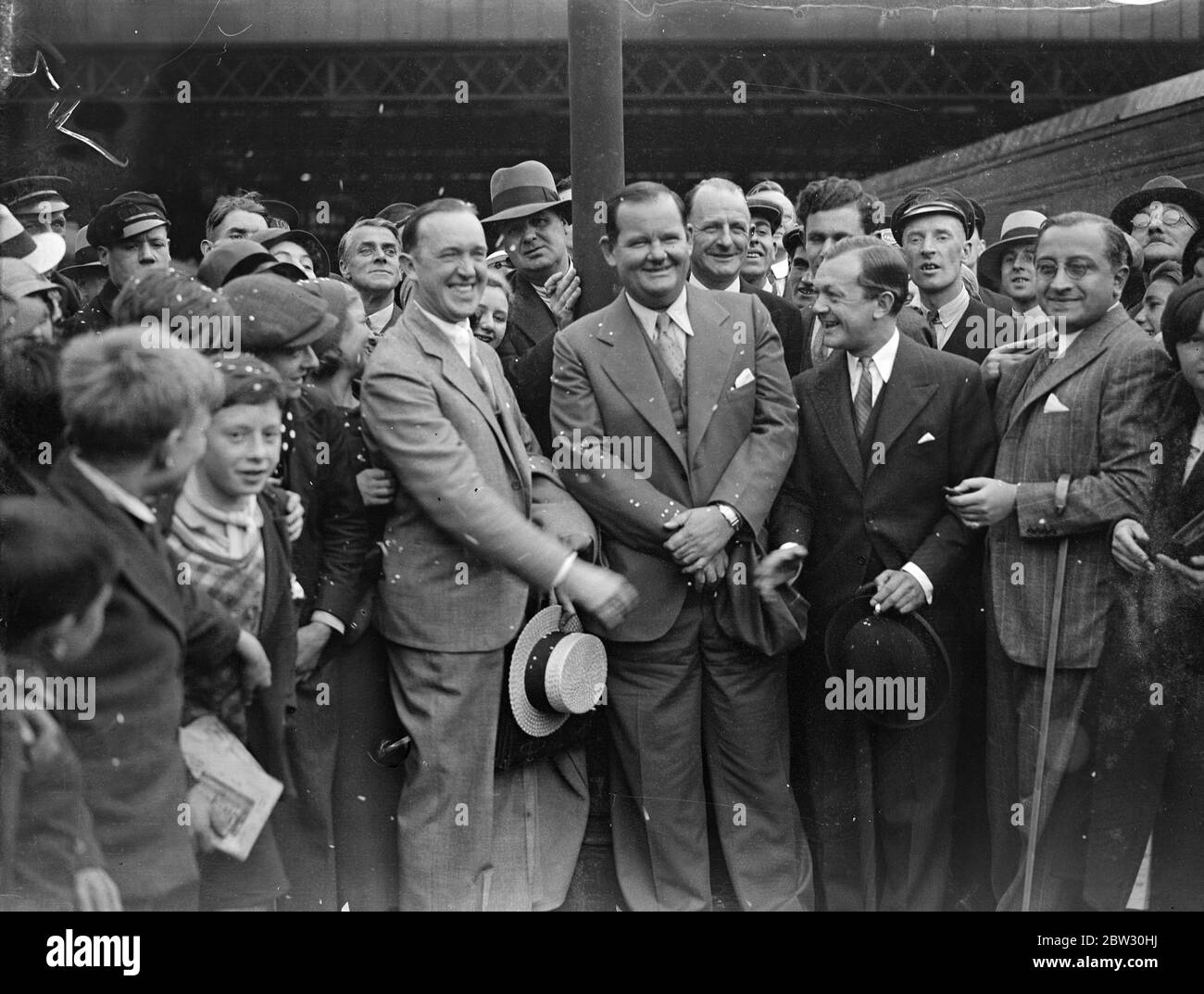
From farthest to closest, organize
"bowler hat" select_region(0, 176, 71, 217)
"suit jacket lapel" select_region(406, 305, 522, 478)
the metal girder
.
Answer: the metal girder → "bowler hat" select_region(0, 176, 71, 217) → "suit jacket lapel" select_region(406, 305, 522, 478)

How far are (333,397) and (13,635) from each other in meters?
1.12

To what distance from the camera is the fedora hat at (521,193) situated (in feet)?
16.9

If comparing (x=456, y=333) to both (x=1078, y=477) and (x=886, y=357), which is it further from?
(x=1078, y=477)

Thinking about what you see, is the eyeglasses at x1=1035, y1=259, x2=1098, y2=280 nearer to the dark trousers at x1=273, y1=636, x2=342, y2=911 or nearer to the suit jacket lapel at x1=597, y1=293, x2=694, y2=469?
the suit jacket lapel at x1=597, y1=293, x2=694, y2=469

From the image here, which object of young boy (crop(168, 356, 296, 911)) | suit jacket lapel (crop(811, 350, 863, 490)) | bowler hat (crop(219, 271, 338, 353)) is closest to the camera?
young boy (crop(168, 356, 296, 911))

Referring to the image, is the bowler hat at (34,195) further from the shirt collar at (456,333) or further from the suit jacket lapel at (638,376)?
the suit jacket lapel at (638,376)

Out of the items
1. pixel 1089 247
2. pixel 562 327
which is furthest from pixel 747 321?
pixel 1089 247

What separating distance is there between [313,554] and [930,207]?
251 cm

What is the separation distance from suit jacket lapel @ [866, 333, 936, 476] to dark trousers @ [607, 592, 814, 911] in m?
0.76

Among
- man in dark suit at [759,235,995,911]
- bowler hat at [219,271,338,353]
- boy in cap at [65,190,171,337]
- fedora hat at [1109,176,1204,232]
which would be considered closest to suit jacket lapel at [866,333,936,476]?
man in dark suit at [759,235,995,911]

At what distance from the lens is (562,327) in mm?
4953

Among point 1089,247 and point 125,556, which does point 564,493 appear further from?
point 1089,247

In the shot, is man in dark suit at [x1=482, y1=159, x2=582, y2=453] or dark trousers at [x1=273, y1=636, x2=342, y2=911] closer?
dark trousers at [x1=273, y1=636, x2=342, y2=911]

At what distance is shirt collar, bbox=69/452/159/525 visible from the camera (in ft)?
11.9
